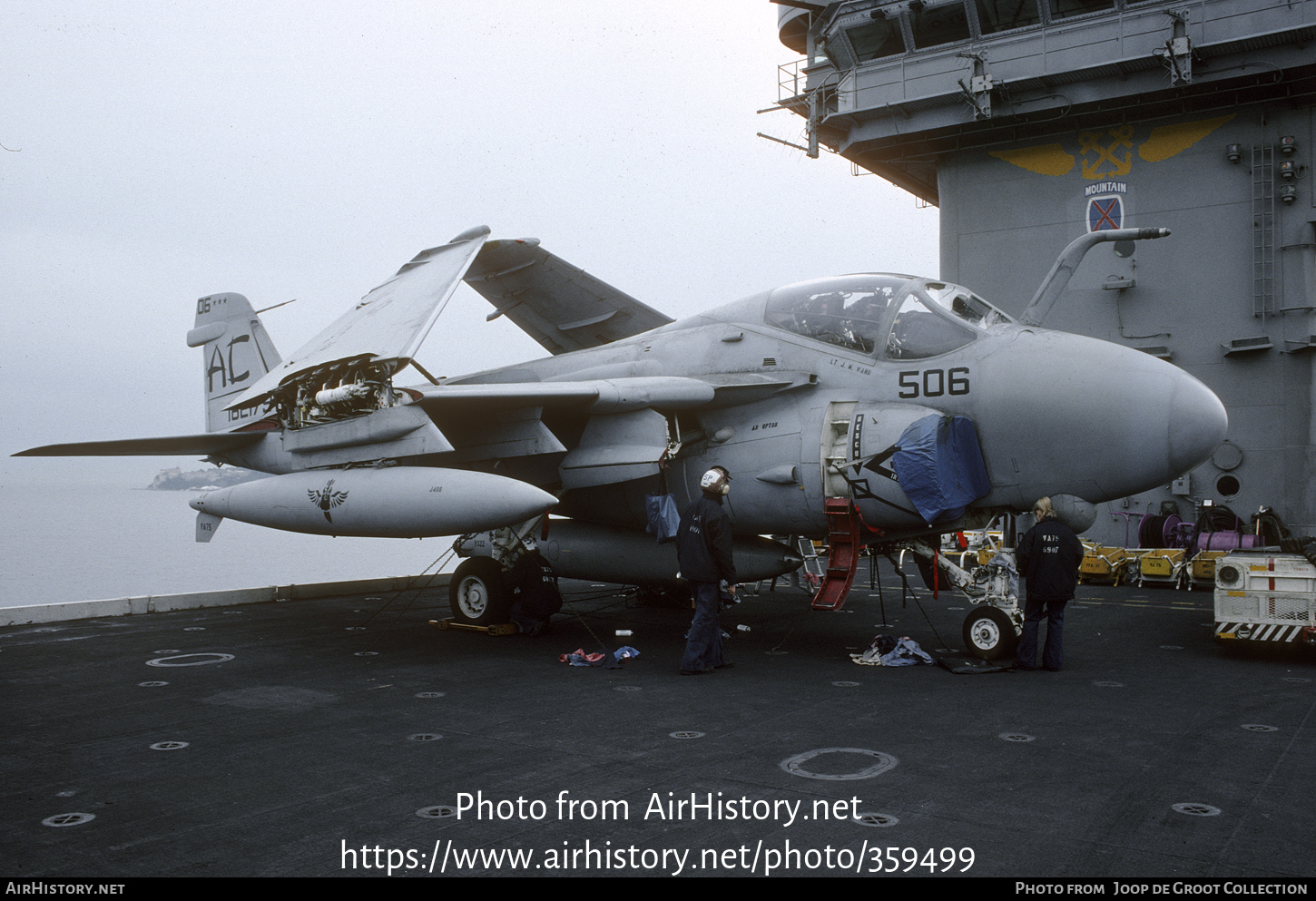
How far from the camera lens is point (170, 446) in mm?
11891

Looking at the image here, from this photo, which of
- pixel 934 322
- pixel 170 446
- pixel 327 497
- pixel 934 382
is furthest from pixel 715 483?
pixel 170 446

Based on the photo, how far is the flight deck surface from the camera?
378 cm

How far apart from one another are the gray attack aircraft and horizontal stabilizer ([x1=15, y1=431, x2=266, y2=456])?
5cm

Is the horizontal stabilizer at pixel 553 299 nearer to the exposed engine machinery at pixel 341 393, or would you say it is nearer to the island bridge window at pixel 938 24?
the exposed engine machinery at pixel 341 393

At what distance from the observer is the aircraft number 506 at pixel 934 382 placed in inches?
321

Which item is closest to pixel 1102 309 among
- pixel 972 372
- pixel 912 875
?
pixel 972 372

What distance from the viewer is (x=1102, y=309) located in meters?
19.8

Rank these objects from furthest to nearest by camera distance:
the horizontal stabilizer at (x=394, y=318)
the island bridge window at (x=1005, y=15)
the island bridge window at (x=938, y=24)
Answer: the island bridge window at (x=938, y=24) < the island bridge window at (x=1005, y=15) < the horizontal stabilizer at (x=394, y=318)

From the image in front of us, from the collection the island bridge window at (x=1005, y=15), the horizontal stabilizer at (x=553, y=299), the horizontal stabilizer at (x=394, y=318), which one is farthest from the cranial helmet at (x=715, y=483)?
the island bridge window at (x=1005, y=15)

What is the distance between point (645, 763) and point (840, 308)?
5430mm

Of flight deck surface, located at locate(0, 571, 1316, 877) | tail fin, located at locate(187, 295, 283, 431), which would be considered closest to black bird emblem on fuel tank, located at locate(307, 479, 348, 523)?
flight deck surface, located at locate(0, 571, 1316, 877)

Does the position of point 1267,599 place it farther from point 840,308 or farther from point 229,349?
point 229,349

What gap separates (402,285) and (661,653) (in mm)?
4953
